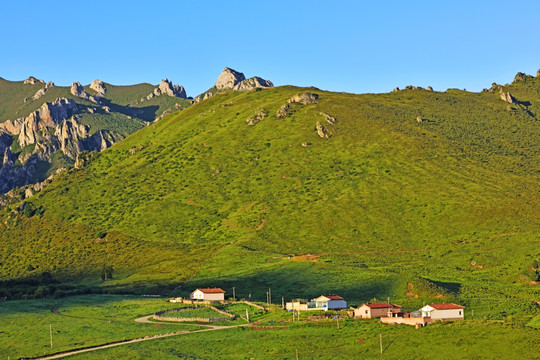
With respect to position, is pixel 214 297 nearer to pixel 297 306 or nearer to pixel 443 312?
pixel 297 306

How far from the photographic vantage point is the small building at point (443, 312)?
11806 cm

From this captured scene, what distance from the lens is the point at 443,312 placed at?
388 feet

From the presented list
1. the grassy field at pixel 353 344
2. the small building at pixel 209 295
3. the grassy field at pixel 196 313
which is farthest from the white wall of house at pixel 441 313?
the small building at pixel 209 295

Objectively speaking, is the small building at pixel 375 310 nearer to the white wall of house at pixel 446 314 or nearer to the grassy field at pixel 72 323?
the white wall of house at pixel 446 314

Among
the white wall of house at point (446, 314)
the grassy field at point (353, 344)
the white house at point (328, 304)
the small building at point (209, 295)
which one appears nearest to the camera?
the grassy field at point (353, 344)

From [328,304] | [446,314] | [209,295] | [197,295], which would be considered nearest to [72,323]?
[197,295]

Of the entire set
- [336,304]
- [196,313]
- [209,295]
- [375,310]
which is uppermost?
[209,295]

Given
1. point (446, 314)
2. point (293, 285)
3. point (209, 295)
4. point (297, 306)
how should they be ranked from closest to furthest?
point (446, 314)
point (297, 306)
point (209, 295)
point (293, 285)

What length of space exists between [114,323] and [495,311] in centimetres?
6827

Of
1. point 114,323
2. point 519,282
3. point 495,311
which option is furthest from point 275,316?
point 519,282

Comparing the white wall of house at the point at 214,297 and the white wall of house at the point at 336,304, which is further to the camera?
the white wall of house at the point at 214,297

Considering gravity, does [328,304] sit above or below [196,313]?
above

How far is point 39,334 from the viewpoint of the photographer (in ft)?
413

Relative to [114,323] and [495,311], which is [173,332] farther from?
[495,311]
